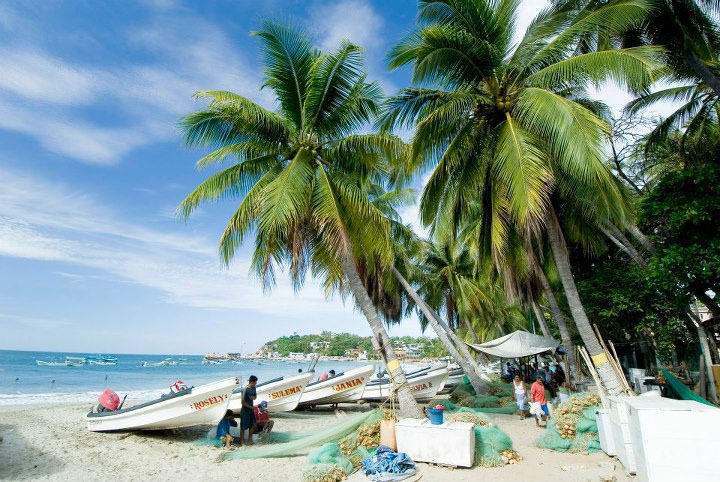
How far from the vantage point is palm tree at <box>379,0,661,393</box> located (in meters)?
8.46

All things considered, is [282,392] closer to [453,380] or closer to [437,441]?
[437,441]

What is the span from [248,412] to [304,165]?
5.98 metres

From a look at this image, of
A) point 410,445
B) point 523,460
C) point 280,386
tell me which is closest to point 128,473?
point 410,445

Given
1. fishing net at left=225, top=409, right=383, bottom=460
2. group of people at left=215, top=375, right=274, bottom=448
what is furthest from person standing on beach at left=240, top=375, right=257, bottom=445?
fishing net at left=225, top=409, right=383, bottom=460

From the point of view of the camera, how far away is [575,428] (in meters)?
8.06

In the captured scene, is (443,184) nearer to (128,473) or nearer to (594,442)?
(594,442)

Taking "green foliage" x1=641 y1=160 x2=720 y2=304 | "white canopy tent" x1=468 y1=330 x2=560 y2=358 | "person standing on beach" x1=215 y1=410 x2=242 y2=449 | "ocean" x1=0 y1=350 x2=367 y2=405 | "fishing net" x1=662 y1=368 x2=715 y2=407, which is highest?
"green foliage" x1=641 y1=160 x2=720 y2=304

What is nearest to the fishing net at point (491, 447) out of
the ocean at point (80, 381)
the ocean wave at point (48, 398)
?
the ocean wave at point (48, 398)

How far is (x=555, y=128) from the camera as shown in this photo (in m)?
8.50

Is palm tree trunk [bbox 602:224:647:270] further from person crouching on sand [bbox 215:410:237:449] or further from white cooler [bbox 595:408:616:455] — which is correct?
person crouching on sand [bbox 215:410:237:449]

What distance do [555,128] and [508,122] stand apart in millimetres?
1323

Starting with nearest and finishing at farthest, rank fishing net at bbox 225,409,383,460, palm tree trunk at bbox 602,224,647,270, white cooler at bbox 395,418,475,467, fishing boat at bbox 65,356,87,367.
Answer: white cooler at bbox 395,418,475,467 → fishing net at bbox 225,409,383,460 → palm tree trunk at bbox 602,224,647,270 → fishing boat at bbox 65,356,87,367

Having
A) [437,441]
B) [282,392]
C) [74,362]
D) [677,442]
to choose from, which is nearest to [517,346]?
[282,392]

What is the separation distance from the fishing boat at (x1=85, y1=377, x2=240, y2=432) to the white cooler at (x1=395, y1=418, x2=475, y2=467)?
4643 mm
